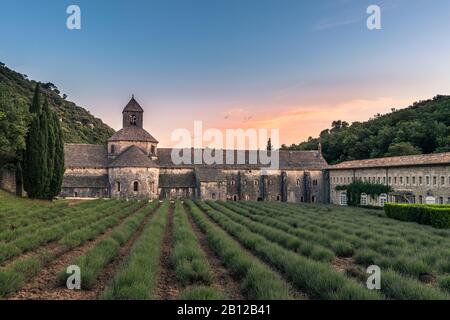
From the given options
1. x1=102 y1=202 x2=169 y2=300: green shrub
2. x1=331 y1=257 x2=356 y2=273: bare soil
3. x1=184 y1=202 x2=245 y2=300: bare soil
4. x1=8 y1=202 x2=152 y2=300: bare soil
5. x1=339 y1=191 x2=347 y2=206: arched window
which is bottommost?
x1=339 y1=191 x2=347 y2=206: arched window

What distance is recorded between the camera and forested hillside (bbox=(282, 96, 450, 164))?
6275cm

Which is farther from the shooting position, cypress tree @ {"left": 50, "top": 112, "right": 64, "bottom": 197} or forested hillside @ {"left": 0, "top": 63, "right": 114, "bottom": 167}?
cypress tree @ {"left": 50, "top": 112, "right": 64, "bottom": 197}

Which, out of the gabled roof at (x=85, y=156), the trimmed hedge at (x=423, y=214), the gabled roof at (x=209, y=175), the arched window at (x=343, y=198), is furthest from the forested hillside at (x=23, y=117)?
the arched window at (x=343, y=198)

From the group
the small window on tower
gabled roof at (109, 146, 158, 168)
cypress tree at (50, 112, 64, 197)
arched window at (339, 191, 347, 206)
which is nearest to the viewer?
cypress tree at (50, 112, 64, 197)

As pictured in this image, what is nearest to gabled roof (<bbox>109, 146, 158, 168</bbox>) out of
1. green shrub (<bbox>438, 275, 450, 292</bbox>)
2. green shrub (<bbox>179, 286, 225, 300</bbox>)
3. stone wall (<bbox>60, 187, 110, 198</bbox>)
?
stone wall (<bbox>60, 187, 110, 198</bbox>)

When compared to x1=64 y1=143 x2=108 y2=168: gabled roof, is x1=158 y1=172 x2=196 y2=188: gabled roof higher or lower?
lower

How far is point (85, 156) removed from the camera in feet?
182

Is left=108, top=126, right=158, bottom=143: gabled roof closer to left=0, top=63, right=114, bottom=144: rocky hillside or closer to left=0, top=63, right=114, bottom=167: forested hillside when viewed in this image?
left=0, top=63, right=114, bottom=167: forested hillside

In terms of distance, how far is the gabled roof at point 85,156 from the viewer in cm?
5403

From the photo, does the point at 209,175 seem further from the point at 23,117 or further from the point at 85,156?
the point at 23,117

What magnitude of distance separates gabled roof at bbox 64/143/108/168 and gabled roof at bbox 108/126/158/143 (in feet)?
9.60

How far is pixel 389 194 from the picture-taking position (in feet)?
143
